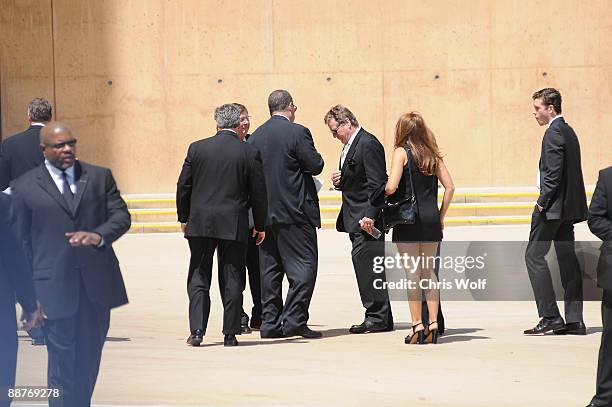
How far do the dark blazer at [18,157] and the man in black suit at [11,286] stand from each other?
3.57 m

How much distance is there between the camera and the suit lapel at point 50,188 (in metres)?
6.82

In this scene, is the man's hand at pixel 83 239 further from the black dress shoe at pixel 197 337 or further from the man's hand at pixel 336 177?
the man's hand at pixel 336 177

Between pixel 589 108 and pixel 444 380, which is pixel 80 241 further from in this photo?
pixel 589 108

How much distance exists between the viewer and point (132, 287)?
44.7ft

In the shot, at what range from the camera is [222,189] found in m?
10.1

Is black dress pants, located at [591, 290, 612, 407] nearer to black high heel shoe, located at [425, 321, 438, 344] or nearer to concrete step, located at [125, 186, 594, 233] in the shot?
black high heel shoe, located at [425, 321, 438, 344]

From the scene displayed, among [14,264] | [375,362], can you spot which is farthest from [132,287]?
[14,264]

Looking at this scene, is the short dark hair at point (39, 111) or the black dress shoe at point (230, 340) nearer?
the black dress shoe at point (230, 340)

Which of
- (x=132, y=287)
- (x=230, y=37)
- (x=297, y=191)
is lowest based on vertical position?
(x=132, y=287)

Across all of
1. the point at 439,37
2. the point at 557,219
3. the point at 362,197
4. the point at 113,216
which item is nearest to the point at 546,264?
the point at 557,219

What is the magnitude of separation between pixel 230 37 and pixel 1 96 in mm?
3405

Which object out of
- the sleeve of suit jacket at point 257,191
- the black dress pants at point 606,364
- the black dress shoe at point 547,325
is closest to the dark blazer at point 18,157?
the sleeve of suit jacket at point 257,191

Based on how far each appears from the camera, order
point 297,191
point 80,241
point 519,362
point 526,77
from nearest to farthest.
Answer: point 80,241
point 519,362
point 297,191
point 526,77

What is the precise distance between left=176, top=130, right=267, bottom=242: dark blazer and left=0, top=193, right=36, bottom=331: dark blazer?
314 cm
